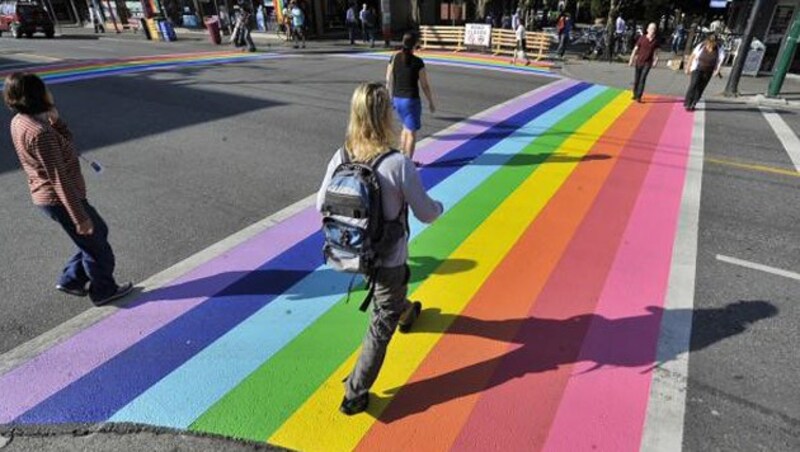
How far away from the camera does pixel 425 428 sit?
2.95 metres

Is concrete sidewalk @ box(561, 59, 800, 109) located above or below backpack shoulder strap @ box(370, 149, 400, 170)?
below

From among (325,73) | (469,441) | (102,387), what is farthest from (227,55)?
(469,441)

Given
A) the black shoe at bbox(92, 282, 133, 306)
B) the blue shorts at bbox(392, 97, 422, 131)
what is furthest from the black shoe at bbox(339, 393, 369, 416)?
the blue shorts at bbox(392, 97, 422, 131)

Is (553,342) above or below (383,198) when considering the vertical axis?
below

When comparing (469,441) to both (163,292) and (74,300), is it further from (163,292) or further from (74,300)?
(74,300)

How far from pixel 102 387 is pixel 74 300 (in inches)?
52.1

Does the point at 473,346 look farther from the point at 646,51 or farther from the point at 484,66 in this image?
the point at 484,66

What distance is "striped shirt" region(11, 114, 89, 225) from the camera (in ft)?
10.8

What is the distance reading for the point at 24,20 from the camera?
90.6 feet

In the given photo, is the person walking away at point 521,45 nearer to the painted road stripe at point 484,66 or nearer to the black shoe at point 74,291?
the painted road stripe at point 484,66

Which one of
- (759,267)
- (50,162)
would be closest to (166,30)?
(50,162)

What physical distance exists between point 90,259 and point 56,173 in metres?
0.84

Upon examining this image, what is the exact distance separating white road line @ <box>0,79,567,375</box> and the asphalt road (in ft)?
0.37

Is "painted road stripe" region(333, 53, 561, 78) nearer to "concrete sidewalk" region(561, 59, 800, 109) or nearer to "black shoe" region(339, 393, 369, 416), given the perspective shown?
"concrete sidewalk" region(561, 59, 800, 109)
